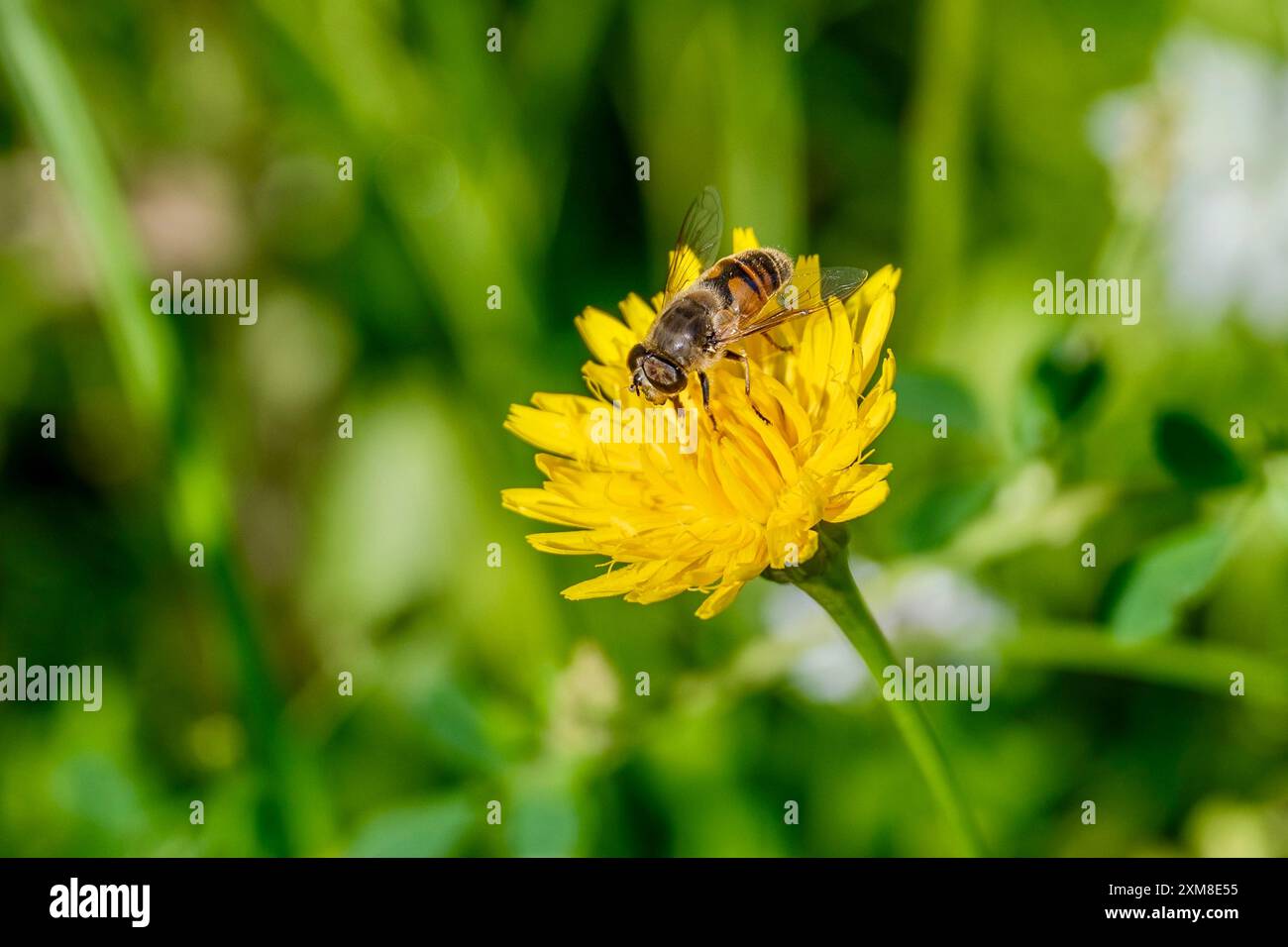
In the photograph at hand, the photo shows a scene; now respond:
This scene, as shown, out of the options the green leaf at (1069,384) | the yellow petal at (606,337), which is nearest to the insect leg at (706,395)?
the yellow petal at (606,337)

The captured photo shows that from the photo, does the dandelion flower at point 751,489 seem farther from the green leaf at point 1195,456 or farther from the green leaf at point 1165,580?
the green leaf at point 1195,456

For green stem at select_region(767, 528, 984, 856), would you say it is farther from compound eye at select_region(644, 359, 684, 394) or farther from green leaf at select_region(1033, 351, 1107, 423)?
green leaf at select_region(1033, 351, 1107, 423)

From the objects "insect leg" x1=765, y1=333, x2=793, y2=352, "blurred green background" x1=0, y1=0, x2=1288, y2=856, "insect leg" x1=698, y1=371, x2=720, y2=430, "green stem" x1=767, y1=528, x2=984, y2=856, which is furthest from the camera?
"blurred green background" x1=0, y1=0, x2=1288, y2=856

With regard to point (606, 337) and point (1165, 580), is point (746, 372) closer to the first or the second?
point (606, 337)

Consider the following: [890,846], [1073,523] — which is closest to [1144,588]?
[1073,523]

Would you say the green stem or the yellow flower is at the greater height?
the yellow flower

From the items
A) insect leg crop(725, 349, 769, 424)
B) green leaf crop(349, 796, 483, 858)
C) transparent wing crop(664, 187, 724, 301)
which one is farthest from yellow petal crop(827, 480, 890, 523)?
transparent wing crop(664, 187, 724, 301)

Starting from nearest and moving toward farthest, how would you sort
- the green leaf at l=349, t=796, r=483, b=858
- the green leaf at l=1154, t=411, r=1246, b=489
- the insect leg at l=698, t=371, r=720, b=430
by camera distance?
the insect leg at l=698, t=371, r=720, b=430, the green leaf at l=1154, t=411, r=1246, b=489, the green leaf at l=349, t=796, r=483, b=858
